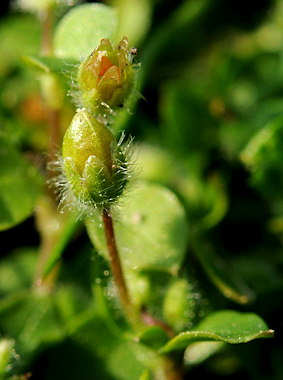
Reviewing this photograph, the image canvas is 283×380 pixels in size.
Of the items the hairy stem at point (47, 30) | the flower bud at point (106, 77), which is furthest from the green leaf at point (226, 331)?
the hairy stem at point (47, 30)

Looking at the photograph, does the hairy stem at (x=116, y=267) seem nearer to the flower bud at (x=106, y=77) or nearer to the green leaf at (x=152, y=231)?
the green leaf at (x=152, y=231)

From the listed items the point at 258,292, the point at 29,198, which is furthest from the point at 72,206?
the point at 258,292

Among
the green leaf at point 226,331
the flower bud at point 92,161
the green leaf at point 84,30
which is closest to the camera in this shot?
the flower bud at point 92,161

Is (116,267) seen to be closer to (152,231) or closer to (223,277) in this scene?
(152,231)

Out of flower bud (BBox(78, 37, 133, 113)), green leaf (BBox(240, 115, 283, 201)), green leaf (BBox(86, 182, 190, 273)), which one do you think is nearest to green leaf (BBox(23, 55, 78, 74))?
flower bud (BBox(78, 37, 133, 113))

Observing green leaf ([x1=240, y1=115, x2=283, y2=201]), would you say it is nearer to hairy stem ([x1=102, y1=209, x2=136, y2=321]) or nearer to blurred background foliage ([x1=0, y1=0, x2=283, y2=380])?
blurred background foliage ([x1=0, y1=0, x2=283, y2=380])
